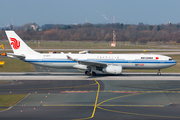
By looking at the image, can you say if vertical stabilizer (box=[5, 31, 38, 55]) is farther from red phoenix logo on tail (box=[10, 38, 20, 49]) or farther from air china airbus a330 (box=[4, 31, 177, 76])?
air china airbus a330 (box=[4, 31, 177, 76])

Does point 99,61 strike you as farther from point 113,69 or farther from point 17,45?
point 17,45

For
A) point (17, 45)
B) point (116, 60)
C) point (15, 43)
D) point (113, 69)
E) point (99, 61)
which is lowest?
point (113, 69)

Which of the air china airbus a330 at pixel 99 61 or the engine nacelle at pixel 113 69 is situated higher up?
the air china airbus a330 at pixel 99 61

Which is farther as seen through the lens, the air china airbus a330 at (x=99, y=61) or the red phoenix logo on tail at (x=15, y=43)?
the red phoenix logo on tail at (x=15, y=43)

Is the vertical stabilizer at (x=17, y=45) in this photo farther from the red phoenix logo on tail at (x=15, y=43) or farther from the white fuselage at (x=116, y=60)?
the white fuselage at (x=116, y=60)

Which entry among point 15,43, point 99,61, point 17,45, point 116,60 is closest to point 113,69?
point 116,60

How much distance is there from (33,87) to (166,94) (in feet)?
57.7

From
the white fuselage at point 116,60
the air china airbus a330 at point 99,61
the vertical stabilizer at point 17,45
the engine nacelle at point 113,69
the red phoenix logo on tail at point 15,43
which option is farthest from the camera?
the red phoenix logo on tail at point 15,43

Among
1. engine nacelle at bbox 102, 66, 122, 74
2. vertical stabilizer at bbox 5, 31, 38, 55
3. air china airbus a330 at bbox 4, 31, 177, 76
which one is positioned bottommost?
engine nacelle at bbox 102, 66, 122, 74

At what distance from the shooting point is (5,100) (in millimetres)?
23656

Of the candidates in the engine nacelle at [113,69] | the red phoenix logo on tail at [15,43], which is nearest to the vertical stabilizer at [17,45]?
the red phoenix logo on tail at [15,43]

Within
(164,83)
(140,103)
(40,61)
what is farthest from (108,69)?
(140,103)

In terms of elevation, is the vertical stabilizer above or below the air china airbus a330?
above

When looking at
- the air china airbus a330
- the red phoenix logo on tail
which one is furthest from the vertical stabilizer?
the air china airbus a330
